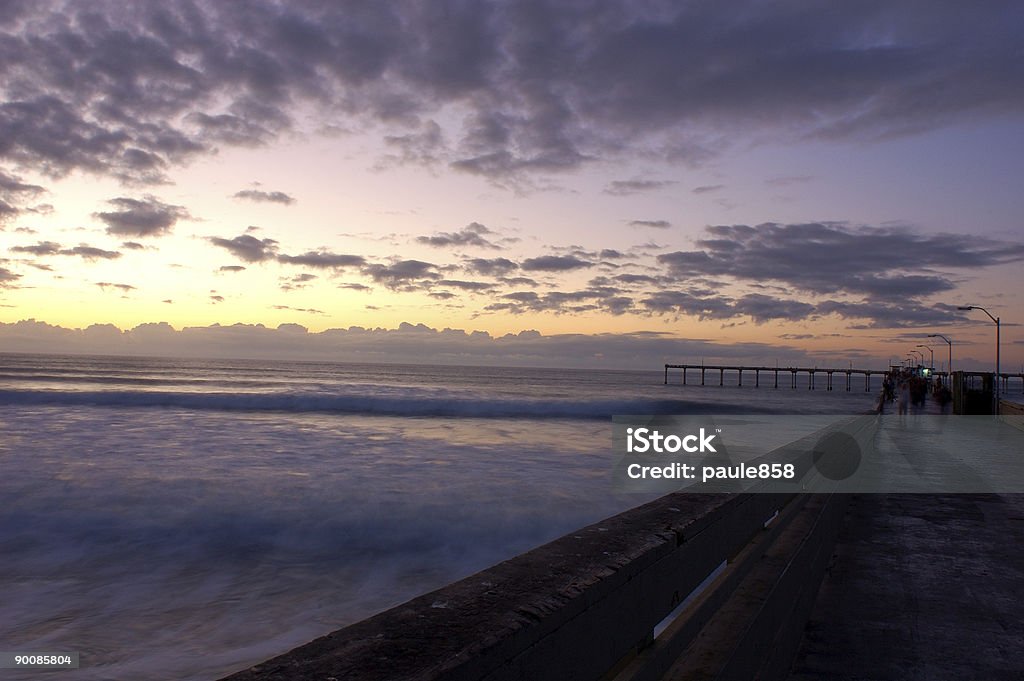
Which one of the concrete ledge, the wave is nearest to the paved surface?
the concrete ledge

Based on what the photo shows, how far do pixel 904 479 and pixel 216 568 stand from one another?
34.0 feet

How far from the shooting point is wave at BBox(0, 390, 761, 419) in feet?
146

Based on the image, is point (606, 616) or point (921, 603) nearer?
point (606, 616)

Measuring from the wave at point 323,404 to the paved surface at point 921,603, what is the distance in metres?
37.4

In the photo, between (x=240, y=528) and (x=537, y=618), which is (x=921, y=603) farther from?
(x=240, y=528)

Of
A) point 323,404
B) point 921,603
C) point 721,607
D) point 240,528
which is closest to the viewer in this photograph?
point 721,607

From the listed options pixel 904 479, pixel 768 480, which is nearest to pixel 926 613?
pixel 768 480

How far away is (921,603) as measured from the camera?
15.7 feet

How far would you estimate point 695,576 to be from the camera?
2.73m

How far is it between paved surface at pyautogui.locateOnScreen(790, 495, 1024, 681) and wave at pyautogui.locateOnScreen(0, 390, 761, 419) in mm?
37414

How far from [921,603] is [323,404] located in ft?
158

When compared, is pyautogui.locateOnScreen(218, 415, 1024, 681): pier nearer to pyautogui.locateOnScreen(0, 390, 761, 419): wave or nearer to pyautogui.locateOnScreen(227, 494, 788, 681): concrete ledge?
pyautogui.locateOnScreen(227, 494, 788, 681): concrete ledge

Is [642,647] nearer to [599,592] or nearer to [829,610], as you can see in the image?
[599,592]

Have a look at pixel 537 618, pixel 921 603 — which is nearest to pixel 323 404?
pixel 921 603
